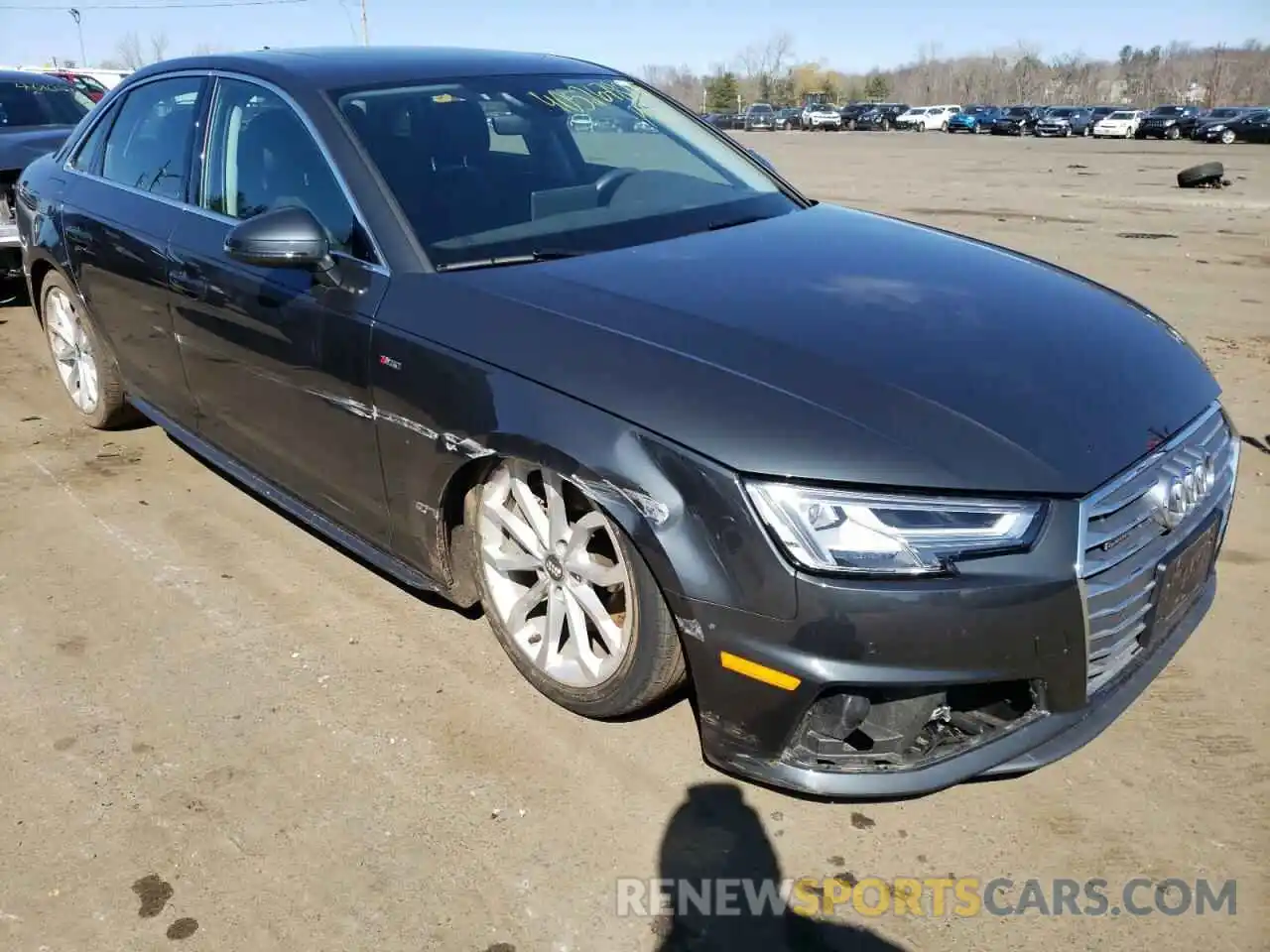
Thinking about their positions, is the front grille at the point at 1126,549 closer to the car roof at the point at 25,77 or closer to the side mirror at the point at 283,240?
the side mirror at the point at 283,240

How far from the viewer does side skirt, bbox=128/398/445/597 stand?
3.10m

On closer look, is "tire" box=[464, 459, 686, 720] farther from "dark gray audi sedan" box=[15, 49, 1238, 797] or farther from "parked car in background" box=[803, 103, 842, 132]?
"parked car in background" box=[803, 103, 842, 132]

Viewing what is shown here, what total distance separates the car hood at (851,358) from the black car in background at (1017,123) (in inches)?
2101

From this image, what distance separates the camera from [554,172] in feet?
10.9

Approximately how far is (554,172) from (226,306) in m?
1.17

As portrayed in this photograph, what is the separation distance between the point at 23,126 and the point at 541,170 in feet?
24.3

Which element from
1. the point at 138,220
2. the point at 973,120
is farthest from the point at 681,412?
the point at 973,120

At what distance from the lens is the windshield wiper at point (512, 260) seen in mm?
2811

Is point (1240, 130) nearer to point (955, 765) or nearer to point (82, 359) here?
point (82, 359)

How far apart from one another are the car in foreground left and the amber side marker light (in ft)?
21.6

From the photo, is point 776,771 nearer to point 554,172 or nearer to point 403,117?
point 554,172

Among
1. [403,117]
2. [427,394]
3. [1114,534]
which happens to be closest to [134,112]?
[403,117]

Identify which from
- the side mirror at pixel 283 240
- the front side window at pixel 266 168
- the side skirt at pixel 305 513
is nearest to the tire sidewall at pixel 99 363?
the side skirt at pixel 305 513

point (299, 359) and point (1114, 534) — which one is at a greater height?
point (299, 359)
